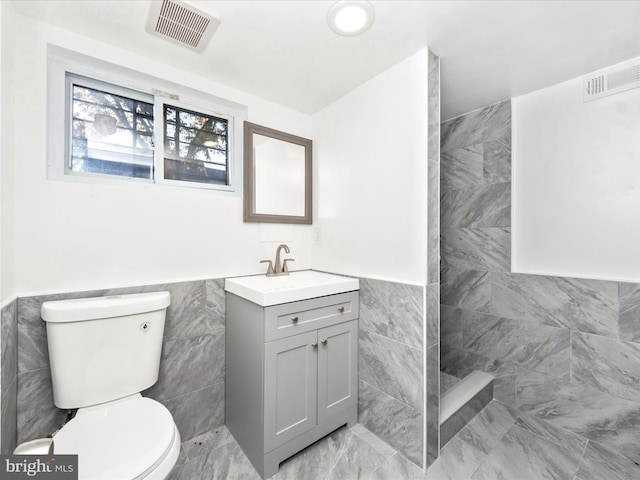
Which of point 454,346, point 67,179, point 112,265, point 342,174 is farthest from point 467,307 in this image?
point 67,179

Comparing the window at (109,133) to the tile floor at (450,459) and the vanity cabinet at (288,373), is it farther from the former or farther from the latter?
the tile floor at (450,459)

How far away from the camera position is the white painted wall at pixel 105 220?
4.05 feet

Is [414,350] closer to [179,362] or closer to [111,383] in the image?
[179,362]

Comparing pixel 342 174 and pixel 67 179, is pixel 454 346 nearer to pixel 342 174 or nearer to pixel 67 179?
pixel 342 174

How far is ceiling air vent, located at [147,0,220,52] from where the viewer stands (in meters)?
1.20

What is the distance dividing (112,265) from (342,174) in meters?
1.47

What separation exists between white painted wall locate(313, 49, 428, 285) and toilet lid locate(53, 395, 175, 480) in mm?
1274

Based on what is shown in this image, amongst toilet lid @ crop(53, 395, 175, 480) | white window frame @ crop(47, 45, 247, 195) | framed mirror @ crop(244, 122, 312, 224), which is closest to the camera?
toilet lid @ crop(53, 395, 175, 480)

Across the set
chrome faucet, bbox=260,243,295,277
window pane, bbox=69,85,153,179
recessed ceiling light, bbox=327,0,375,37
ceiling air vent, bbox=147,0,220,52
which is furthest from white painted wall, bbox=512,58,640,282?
window pane, bbox=69,85,153,179

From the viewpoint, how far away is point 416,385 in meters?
1.47

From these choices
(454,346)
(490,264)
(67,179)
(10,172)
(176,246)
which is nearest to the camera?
(10,172)

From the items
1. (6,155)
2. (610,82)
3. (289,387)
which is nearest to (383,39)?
(610,82)

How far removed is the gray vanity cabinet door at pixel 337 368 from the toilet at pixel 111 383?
79 centimetres

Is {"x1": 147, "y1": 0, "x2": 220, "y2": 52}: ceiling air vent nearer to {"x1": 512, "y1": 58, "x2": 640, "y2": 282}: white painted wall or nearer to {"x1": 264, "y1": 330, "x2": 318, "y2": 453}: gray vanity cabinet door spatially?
{"x1": 264, "y1": 330, "x2": 318, "y2": 453}: gray vanity cabinet door
